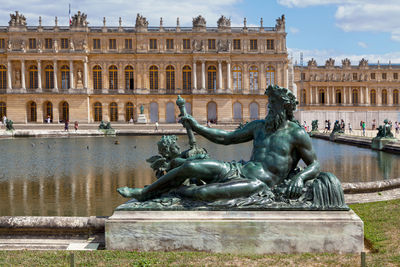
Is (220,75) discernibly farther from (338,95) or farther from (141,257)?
(141,257)

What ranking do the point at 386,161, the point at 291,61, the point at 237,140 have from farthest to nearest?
the point at 291,61 → the point at 386,161 → the point at 237,140

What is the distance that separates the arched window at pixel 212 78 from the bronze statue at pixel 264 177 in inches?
2162

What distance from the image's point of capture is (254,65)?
60.7 metres

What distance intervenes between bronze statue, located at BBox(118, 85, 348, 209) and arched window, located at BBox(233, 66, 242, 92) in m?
55.4

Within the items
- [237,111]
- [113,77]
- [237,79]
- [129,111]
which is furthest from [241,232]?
[113,77]

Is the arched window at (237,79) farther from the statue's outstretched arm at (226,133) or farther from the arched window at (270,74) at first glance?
the statue's outstretched arm at (226,133)

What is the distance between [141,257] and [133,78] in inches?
2237

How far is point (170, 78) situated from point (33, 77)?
1867 centimetres

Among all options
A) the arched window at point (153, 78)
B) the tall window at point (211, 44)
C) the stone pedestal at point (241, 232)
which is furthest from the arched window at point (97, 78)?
the stone pedestal at point (241, 232)

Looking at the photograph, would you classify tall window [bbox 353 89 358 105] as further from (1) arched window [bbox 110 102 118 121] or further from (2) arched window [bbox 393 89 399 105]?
(1) arched window [bbox 110 102 118 121]

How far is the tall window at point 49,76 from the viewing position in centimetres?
5944

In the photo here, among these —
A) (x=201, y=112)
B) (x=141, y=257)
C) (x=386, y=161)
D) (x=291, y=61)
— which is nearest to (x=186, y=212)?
(x=141, y=257)

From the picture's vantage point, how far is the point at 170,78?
2391 inches

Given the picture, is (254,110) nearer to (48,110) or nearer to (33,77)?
(48,110)
